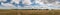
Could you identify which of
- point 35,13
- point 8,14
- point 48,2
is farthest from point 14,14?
point 48,2

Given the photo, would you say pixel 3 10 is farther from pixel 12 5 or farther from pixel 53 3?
pixel 53 3

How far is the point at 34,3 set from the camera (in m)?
0.61

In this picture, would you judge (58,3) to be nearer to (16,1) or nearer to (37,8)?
(37,8)

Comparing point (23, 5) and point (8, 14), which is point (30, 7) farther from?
point (8, 14)

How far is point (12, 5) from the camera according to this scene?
596 mm

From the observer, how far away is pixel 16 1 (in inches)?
23.8

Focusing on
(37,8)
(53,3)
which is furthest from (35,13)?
(53,3)

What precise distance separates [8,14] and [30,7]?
0.52 feet

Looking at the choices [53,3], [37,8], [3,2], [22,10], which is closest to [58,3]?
[53,3]

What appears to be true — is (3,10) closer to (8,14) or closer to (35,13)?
(8,14)

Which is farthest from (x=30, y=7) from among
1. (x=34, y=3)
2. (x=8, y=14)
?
(x=8, y=14)

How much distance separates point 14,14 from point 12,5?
2.6 inches

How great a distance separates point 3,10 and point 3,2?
0.05m

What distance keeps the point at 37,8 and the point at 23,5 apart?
99mm
